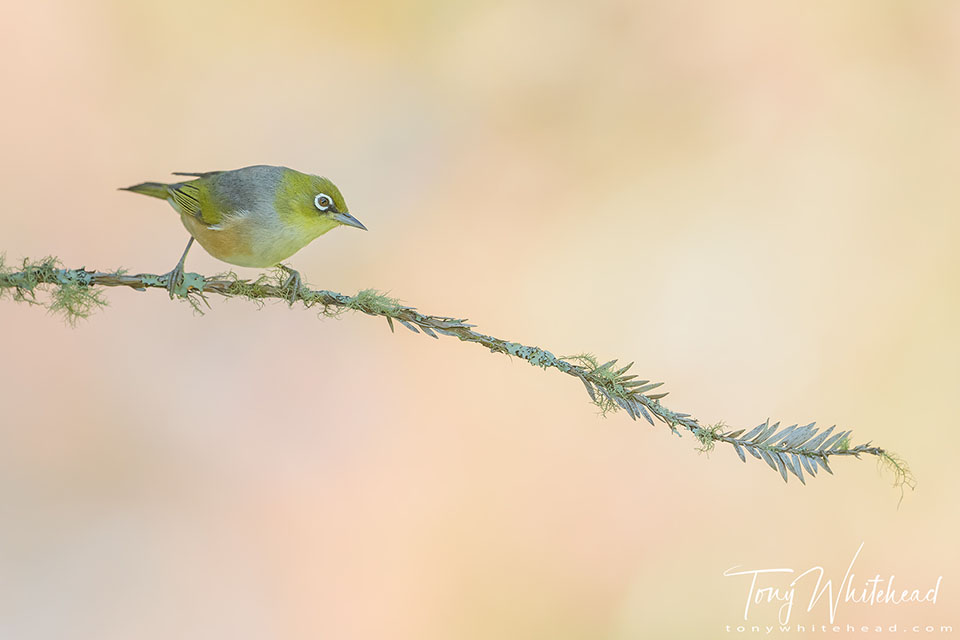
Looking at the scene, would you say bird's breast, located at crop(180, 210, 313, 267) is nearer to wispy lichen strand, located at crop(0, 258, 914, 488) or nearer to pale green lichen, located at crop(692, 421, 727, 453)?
wispy lichen strand, located at crop(0, 258, 914, 488)

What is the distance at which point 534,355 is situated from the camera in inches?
31.7

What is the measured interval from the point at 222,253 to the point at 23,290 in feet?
1.80

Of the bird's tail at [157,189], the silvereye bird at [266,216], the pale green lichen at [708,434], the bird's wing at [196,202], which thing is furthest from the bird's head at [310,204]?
the pale green lichen at [708,434]

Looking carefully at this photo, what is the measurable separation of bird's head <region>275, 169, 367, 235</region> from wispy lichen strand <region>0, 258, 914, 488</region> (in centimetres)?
47

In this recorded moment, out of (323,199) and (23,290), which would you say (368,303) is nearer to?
(23,290)

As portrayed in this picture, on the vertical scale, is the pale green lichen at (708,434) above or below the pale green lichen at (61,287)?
above

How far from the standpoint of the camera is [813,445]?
2.30 ft

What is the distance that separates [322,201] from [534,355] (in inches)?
24.6

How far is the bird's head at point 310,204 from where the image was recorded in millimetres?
1279

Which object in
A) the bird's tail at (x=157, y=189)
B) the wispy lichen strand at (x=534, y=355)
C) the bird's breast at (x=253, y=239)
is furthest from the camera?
the bird's tail at (x=157, y=189)

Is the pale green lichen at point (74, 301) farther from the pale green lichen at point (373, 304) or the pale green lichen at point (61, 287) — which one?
the pale green lichen at point (373, 304)

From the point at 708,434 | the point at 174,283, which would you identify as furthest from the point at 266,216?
the point at 708,434

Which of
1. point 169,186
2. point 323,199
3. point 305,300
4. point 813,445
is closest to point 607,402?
point 813,445

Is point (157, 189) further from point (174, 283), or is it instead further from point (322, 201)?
point (174, 283)
